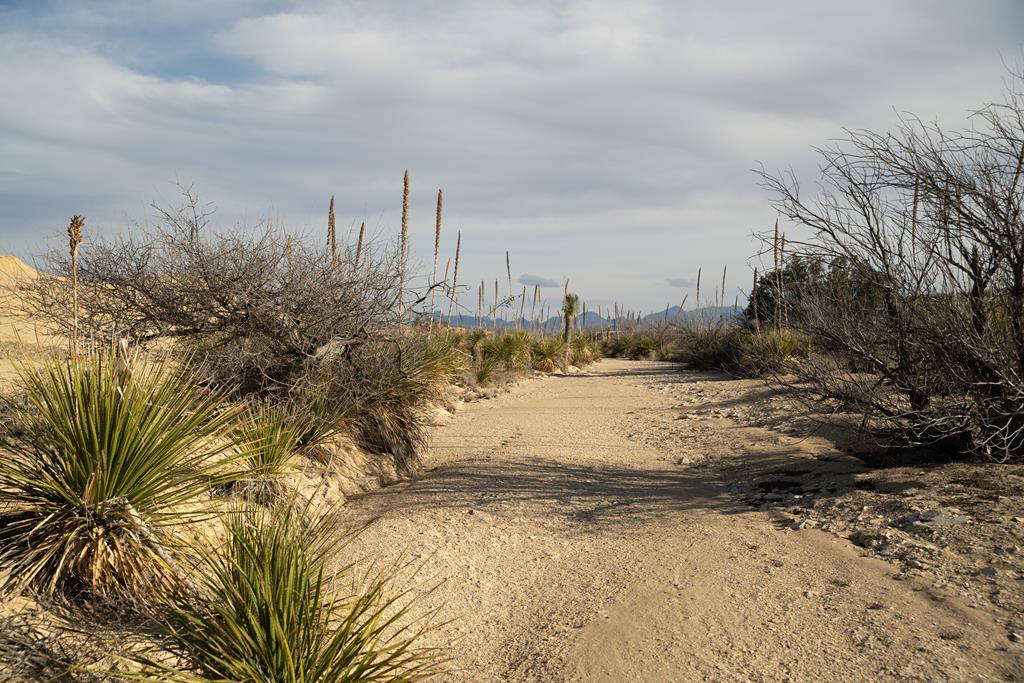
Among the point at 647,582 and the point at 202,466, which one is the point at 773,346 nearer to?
the point at 647,582

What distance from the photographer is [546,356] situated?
25.3 m

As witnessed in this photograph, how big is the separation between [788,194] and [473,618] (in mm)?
5342

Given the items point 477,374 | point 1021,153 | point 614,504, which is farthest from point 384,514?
point 477,374

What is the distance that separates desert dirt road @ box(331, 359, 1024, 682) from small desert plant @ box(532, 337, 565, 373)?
15197 millimetres

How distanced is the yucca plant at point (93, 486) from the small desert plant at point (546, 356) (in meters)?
20.2

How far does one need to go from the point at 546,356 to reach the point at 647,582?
786 inches

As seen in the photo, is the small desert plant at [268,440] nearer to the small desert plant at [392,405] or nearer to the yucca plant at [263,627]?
the small desert plant at [392,405]

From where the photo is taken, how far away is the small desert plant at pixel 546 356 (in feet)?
81.7

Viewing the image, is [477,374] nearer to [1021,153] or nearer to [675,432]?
[675,432]

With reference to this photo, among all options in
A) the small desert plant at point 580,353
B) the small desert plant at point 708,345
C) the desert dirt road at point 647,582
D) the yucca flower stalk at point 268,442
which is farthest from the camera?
the small desert plant at point 580,353

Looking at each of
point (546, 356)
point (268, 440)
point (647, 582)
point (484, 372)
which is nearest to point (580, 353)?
point (546, 356)

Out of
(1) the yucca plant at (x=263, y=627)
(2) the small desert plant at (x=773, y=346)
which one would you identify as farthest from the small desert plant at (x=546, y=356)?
(1) the yucca plant at (x=263, y=627)

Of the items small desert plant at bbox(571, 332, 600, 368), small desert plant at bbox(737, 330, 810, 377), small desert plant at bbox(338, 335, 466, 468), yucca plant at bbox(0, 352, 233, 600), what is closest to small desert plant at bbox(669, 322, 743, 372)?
small desert plant at bbox(737, 330, 810, 377)

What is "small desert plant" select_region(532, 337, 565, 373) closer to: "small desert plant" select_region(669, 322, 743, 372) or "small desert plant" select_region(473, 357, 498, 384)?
"small desert plant" select_region(669, 322, 743, 372)
